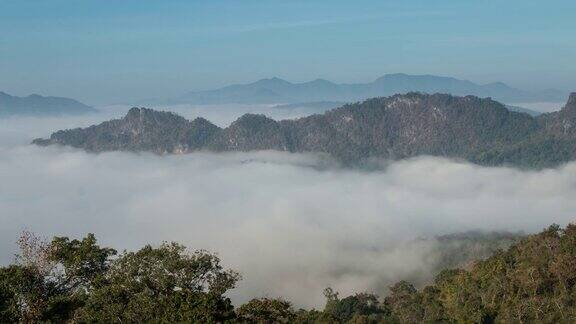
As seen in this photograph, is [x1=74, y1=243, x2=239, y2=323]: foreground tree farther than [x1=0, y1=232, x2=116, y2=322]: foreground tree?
No

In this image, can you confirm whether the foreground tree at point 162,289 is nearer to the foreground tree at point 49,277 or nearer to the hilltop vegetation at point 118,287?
the hilltop vegetation at point 118,287

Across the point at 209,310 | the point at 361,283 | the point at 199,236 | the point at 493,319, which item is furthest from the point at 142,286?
the point at 199,236

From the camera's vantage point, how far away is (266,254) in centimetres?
16062

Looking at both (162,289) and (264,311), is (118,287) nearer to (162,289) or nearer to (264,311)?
(162,289)

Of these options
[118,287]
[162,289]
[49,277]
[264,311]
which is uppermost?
[49,277]

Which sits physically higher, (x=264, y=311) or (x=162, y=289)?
(x=162, y=289)

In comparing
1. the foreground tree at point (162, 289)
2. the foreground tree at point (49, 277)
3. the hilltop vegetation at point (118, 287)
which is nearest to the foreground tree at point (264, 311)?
the hilltop vegetation at point (118, 287)

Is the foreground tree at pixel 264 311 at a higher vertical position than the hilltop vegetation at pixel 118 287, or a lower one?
lower

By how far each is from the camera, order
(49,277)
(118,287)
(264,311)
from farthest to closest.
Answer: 1. (264,311)
2. (49,277)
3. (118,287)

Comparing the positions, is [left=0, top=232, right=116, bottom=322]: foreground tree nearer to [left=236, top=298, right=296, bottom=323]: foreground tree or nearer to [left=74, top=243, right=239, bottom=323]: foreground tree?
[left=74, top=243, right=239, bottom=323]: foreground tree

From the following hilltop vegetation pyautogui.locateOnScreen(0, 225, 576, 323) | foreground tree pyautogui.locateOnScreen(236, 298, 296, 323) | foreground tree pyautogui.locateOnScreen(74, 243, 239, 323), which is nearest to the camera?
foreground tree pyautogui.locateOnScreen(74, 243, 239, 323)

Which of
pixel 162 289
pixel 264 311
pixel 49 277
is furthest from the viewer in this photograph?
A: pixel 264 311

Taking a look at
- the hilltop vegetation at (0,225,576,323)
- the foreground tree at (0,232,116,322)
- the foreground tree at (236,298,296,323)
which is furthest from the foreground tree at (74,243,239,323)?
the foreground tree at (236,298,296,323)

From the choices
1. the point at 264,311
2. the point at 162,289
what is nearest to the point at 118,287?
the point at 162,289
